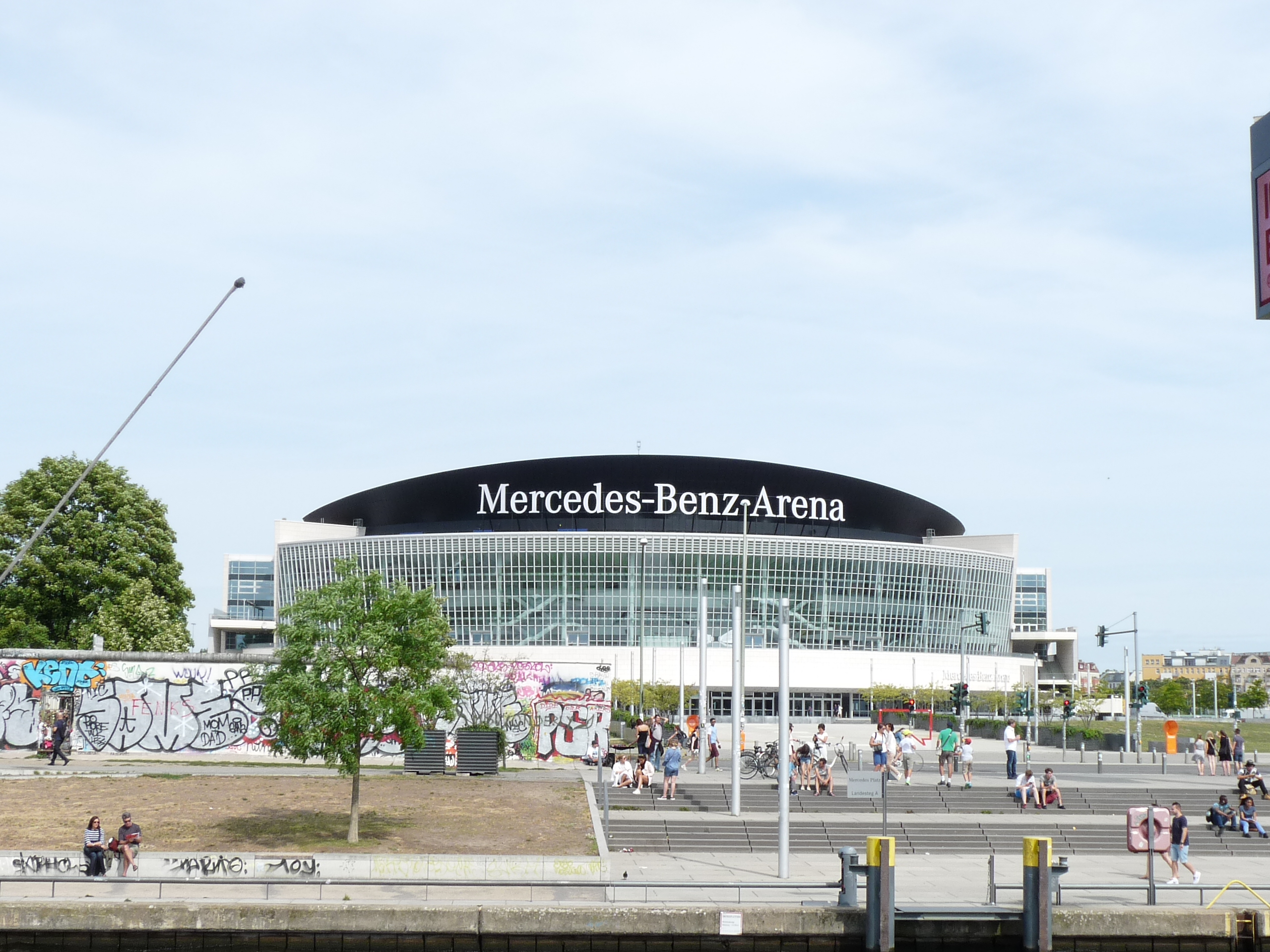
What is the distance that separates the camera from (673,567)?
365 ft

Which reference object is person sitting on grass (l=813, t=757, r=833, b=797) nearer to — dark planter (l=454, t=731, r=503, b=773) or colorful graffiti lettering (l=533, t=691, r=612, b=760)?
dark planter (l=454, t=731, r=503, b=773)

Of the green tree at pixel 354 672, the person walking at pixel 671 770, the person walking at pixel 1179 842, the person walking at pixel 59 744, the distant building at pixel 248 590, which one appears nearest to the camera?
the person walking at pixel 1179 842

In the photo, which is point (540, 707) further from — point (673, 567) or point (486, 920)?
point (673, 567)

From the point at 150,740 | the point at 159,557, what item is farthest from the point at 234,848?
the point at 159,557

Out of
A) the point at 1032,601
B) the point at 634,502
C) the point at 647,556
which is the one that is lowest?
the point at 1032,601

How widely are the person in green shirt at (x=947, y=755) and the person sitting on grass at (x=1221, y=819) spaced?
7.06 metres

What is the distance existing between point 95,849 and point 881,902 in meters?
13.1

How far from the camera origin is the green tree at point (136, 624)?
2267 inches

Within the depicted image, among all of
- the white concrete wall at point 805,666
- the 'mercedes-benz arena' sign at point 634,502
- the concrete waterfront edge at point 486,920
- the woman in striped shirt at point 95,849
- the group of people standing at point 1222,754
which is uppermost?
the 'mercedes-benz arena' sign at point 634,502

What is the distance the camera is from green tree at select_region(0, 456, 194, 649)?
5944cm

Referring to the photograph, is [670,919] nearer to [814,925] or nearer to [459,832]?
[814,925]

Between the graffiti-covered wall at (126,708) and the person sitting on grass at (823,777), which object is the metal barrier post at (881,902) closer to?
the person sitting on grass at (823,777)

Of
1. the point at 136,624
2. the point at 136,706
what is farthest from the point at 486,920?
the point at 136,624

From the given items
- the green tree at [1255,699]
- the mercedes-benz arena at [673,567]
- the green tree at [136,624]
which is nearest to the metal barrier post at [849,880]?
the green tree at [136,624]
